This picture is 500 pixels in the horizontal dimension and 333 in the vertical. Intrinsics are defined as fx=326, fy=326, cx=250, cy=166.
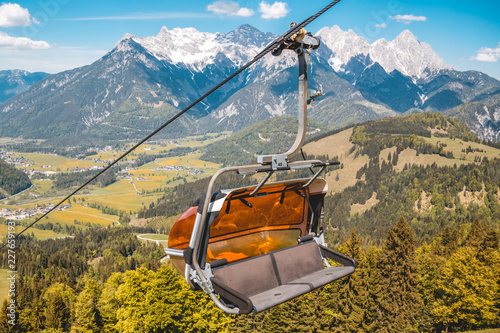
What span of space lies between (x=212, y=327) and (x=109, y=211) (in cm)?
18117

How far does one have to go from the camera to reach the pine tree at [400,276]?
30391mm

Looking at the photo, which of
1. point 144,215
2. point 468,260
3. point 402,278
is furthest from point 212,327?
point 144,215

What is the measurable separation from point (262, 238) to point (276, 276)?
0.84 m

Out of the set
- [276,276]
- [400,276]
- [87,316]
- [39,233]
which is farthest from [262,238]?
[39,233]

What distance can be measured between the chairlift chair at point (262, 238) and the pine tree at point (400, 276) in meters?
27.1

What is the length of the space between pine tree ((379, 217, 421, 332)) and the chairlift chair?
88.8ft

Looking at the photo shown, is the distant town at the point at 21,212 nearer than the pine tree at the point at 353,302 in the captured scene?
No

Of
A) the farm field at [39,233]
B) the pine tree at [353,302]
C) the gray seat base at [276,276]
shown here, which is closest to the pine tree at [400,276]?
the pine tree at [353,302]

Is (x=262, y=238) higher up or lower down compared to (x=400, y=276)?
higher up

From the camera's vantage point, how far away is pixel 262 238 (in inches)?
283

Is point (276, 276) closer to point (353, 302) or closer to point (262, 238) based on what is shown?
point (262, 238)

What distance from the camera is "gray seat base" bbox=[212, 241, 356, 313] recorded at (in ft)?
18.4

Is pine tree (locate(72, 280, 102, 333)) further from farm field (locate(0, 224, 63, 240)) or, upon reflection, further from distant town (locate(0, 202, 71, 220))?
distant town (locate(0, 202, 71, 220))

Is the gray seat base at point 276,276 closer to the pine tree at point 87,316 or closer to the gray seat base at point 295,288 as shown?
the gray seat base at point 295,288
